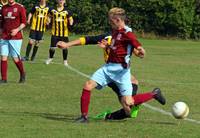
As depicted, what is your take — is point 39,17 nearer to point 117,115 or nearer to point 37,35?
point 37,35

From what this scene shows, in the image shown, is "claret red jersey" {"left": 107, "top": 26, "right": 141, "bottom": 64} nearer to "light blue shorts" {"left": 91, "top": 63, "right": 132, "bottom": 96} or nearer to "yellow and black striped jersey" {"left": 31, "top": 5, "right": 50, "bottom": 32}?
"light blue shorts" {"left": 91, "top": 63, "right": 132, "bottom": 96}

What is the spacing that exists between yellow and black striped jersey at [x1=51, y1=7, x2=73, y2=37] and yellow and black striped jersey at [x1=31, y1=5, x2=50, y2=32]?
1.69m

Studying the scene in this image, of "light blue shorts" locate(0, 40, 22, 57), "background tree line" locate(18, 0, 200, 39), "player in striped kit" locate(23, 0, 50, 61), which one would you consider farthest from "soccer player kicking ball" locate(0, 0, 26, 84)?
"background tree line" locate(18, 0, 200, 39)

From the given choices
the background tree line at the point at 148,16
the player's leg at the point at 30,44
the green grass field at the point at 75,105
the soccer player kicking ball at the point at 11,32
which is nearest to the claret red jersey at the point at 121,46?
the green grass field at the point at 75,105

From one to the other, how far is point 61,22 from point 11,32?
605 centimetres

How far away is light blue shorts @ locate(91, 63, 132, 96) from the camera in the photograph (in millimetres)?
9414

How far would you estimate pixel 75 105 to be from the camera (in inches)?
450

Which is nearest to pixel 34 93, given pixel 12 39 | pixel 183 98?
pixel 12 39

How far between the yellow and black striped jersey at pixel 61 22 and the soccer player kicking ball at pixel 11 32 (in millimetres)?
5521

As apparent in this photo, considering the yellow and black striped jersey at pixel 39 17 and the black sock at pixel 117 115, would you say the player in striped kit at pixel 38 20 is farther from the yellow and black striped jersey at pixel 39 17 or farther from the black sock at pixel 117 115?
the black sock at pixel 117 115

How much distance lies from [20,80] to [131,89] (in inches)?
216

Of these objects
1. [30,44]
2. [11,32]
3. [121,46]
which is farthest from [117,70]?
[30,44]

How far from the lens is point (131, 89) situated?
959 centimetres

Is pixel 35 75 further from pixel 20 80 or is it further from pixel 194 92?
pixel 194 92
